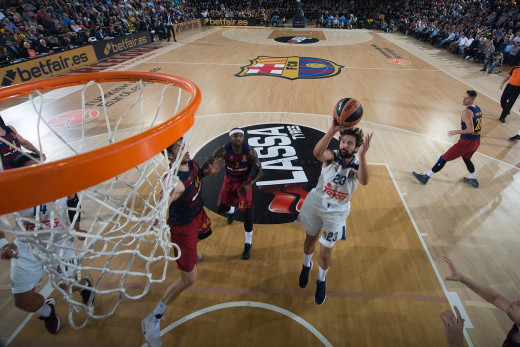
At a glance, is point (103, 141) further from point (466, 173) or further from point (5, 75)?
point (466, 173)

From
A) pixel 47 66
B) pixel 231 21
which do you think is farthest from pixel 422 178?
pixel 231 21

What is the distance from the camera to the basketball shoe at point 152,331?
2514mm

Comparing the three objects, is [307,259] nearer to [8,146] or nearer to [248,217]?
[248,217]

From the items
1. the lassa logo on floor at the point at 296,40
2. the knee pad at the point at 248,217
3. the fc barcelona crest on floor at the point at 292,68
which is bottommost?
the knee pad at the point at 248,217

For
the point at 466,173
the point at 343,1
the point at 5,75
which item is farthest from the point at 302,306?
the point at 343,1

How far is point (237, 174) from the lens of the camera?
3.31m

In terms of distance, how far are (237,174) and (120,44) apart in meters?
15.0

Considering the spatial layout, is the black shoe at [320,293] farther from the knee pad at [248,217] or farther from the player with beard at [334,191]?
the knee pad at [248,217]

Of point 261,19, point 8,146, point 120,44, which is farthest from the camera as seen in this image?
point 261,19

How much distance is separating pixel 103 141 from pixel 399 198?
21.0 feet

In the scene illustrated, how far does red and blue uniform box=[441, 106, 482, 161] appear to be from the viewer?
4207 mm

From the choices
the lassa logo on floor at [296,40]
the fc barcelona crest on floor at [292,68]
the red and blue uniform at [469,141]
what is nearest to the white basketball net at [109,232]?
the red and blue uniform at [469,141]

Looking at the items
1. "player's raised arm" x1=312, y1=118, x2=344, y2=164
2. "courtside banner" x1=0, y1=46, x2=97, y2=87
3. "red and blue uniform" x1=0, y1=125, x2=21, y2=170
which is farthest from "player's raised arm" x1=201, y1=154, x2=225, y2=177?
"courtside banner" x1=0, y1=46, x2=97, y2=87

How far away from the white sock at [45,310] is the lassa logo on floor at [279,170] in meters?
2.24
